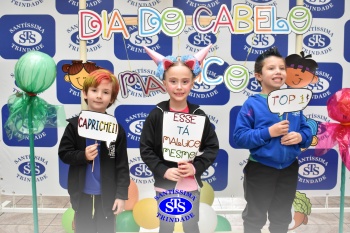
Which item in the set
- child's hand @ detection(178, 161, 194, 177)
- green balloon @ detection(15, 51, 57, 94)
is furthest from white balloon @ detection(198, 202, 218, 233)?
green balloon @ detection(15, 51, 57, 94)

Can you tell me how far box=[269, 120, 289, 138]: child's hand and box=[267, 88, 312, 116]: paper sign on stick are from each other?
55mm

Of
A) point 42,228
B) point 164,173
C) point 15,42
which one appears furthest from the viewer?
point 42,228

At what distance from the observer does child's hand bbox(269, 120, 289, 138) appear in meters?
1.97

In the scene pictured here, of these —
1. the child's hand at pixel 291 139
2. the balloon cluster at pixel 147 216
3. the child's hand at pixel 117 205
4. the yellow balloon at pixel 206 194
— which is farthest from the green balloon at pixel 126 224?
the child's hand at pixel 291 139

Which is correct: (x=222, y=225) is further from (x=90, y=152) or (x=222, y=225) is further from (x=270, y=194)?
(x=90, y=152)

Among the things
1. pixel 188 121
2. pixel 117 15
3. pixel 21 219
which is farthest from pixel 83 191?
pixel 21 219

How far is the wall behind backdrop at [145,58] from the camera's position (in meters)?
2.77

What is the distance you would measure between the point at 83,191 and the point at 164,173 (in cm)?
42

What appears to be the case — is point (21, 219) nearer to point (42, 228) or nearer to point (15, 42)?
point (42, 228)

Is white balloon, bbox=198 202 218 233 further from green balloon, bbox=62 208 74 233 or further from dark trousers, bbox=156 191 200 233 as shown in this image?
green balloon, bbox=62 208 74 233

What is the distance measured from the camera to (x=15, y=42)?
280 cm

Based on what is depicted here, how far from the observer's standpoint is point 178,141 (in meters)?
1.98

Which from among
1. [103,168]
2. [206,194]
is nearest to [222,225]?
[206,194]

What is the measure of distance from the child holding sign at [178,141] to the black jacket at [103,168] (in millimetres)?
128
